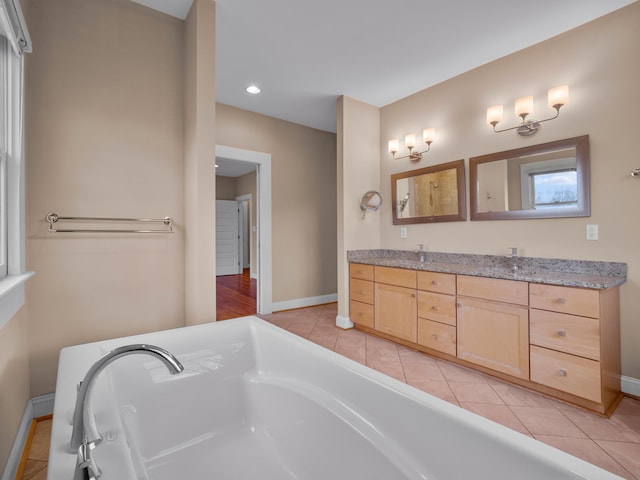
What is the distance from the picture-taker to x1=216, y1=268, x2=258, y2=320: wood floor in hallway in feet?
13.4

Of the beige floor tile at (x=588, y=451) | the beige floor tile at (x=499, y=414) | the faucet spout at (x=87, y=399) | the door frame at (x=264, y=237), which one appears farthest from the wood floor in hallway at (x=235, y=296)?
the beige floor tile at (x=588, y=451)

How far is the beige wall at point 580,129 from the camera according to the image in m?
2.05

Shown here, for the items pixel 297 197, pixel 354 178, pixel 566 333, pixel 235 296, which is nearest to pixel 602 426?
pixel 566 333

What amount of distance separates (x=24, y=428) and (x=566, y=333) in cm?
311

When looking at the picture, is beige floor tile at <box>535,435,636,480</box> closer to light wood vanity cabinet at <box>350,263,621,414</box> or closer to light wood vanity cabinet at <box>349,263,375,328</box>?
light wood vanity cabinet at <box>350,263,621,414</box>

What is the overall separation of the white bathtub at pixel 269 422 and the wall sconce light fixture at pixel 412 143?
247 centimetres

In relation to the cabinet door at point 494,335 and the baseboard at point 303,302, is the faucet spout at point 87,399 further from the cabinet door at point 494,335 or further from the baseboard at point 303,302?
the baseboard at point 303,302

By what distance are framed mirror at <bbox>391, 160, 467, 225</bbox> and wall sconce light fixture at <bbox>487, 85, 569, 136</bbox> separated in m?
0.48

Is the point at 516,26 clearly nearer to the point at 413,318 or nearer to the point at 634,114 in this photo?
the point at 634,114

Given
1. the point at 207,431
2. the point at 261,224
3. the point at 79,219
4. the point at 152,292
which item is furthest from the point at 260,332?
the point at 261,224

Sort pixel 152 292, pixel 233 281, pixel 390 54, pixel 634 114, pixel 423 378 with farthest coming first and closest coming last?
1. pixel 233 281
2. pixel 390 54
3. pixel 423 378
4. pixel 152 292
5. pixel 634 114

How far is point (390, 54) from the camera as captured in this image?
268 centimetres

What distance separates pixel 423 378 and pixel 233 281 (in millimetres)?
5068

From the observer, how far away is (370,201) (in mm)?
3555
